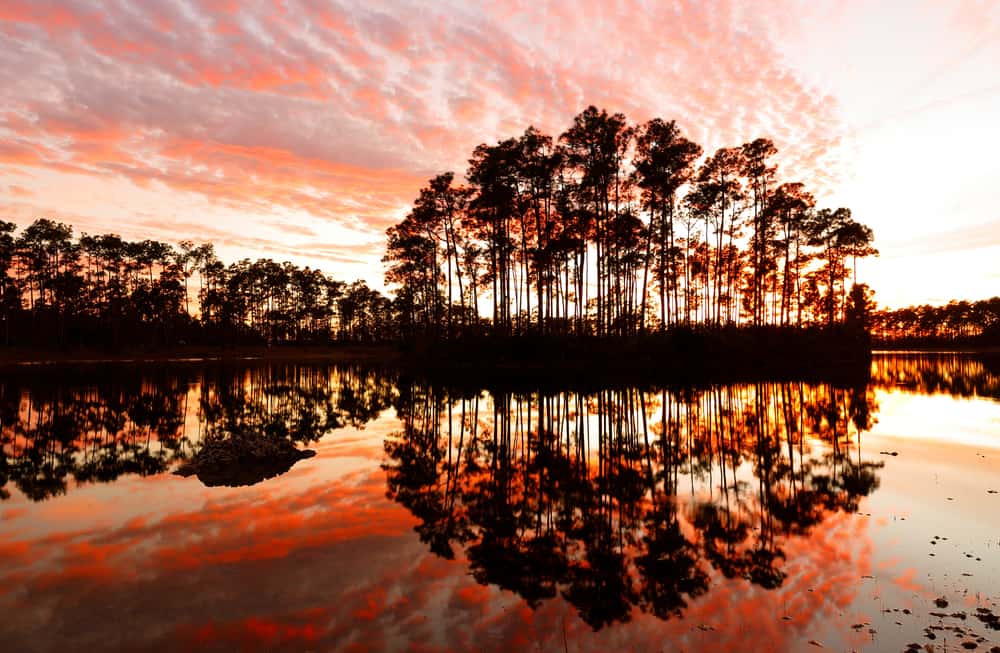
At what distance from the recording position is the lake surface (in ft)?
17.8

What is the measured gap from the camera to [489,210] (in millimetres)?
51281

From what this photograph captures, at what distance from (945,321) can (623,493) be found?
721 ft

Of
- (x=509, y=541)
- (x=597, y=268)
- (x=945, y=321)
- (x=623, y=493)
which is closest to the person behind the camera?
(x=509, y=541)

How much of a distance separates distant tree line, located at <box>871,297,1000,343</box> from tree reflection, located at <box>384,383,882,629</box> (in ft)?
581

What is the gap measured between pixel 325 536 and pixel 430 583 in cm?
246

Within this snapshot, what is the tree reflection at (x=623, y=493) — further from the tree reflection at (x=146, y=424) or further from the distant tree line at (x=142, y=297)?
the distant tree line at (x=142, y=297)

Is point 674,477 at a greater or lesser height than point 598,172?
lesser

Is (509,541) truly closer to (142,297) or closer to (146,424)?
(146,424)

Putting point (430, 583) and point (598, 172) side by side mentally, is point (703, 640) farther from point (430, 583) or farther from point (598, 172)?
point (598, 172)

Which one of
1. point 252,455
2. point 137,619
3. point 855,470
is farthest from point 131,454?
point 855,470

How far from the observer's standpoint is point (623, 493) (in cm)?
1034

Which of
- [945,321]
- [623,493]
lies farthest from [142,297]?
[945,321]

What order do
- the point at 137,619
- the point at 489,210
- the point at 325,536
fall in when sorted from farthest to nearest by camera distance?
1. the point at 489,210
2. the point at 325,536
3. the point at 137,619

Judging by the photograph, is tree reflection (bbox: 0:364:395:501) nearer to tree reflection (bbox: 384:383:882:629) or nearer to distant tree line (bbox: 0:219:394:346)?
tree reflection (bbox: 384:383:882:629)
